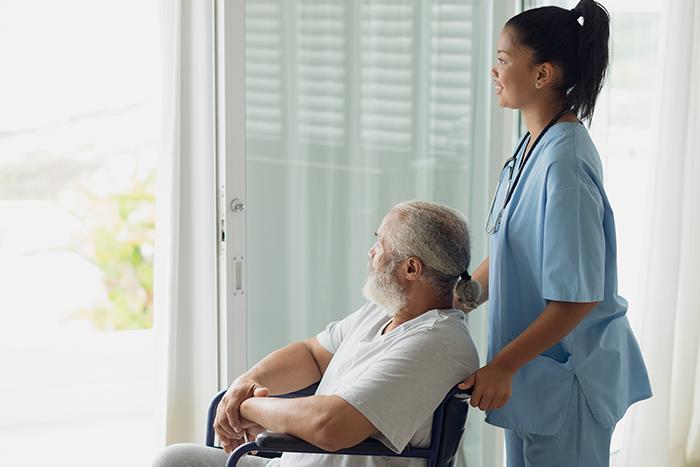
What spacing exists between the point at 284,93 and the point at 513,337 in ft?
3.18

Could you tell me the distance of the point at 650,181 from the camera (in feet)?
10.1

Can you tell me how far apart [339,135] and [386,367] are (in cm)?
99

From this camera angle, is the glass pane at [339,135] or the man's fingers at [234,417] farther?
the glass pane at [339,135]

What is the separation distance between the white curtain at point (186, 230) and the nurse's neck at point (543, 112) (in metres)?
0.93

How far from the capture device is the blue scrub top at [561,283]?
1785 mm

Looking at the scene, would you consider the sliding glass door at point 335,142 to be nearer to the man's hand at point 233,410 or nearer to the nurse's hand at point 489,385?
the man's hand at point 233,410

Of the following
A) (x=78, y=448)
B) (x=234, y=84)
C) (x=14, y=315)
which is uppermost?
(x=234, y=84)

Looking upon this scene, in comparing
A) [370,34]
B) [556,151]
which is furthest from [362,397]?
[370,34]

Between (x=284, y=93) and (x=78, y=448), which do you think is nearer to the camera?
(x=284, y=93)

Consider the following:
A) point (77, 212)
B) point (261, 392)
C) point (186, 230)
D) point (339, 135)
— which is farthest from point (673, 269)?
point (77, 212)

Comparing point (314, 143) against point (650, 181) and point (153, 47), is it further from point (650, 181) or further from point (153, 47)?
point (153, 47)

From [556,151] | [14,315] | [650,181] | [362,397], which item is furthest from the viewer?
[14,315]

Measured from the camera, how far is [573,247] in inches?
69.8

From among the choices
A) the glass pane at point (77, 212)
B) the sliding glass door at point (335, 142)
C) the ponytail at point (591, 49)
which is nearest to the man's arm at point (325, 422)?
the sliding glass door at point (335, 142)
